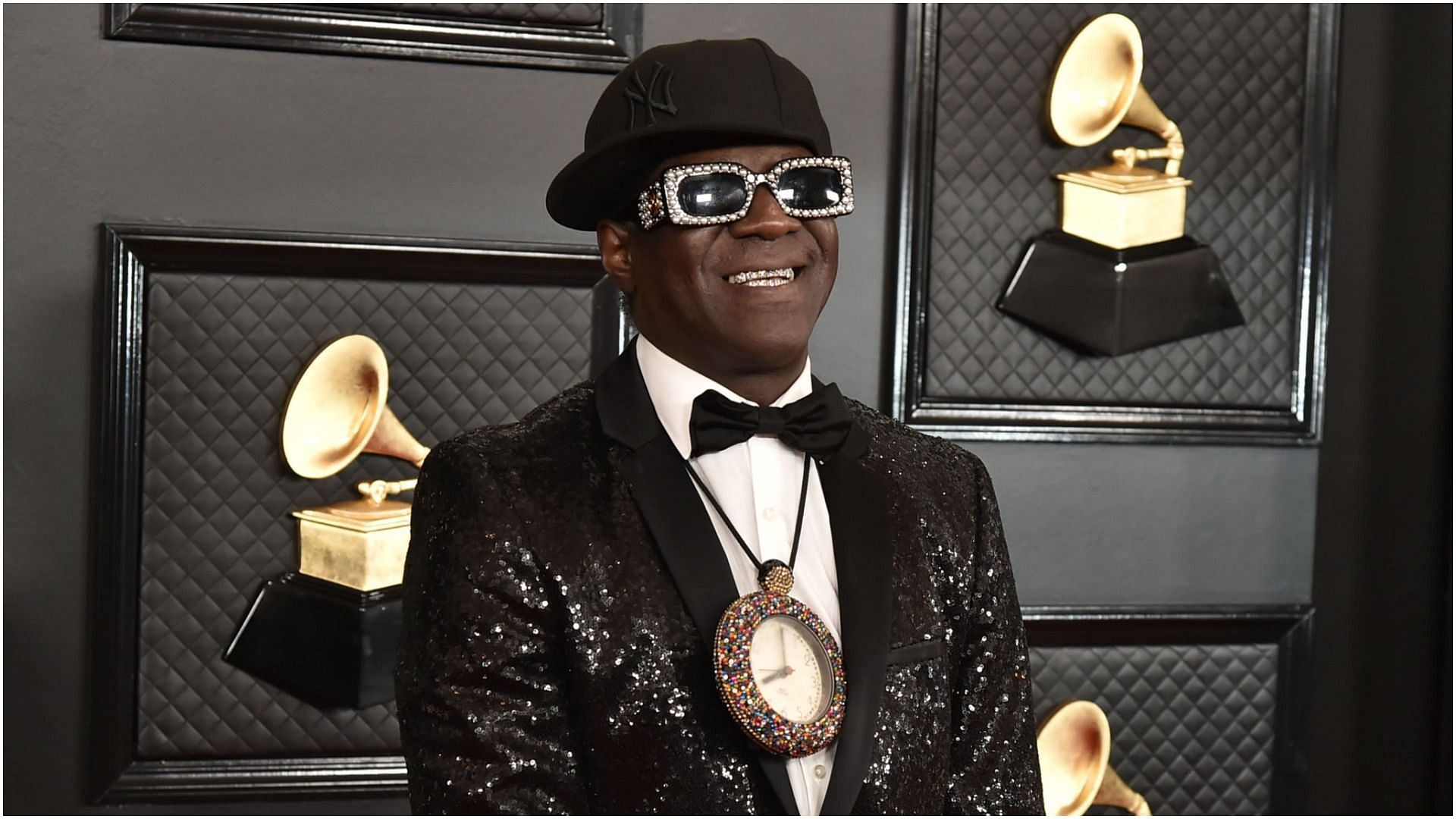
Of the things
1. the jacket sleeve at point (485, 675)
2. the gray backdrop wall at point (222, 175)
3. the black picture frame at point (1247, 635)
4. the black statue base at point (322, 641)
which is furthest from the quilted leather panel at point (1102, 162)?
the jacket sleeve at point (485, 675)

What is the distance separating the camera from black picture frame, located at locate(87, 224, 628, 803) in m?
2.25

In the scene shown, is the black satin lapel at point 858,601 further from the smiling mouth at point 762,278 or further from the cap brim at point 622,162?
the cap brim at point 622,162

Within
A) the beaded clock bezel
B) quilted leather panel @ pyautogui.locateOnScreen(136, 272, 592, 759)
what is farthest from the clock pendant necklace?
quilted leather panel @ pyautogui.locateOnScreen(136, 272, 592, 759)

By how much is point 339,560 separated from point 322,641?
125 millimetres

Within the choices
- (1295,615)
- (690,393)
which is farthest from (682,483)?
(1295,615)

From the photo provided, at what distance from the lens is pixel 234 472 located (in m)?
2.31

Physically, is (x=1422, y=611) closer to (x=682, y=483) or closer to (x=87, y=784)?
(x=682, y=483)

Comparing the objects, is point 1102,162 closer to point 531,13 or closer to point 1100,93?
point 1100,93

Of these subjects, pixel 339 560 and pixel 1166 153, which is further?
pixel 1166 153

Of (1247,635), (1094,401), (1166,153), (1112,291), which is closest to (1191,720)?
(1247,635)

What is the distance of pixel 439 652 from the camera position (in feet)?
4.29

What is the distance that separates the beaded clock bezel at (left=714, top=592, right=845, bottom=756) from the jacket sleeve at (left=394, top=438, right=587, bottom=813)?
158 millimetres

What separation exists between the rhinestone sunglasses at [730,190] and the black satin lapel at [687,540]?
Answer: 8.2 inches

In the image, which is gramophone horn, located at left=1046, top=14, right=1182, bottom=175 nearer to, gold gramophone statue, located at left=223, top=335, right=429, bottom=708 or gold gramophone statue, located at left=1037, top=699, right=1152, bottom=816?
gold gramophone statue, located at left=1037, top=699, right=1152, bottom=816
